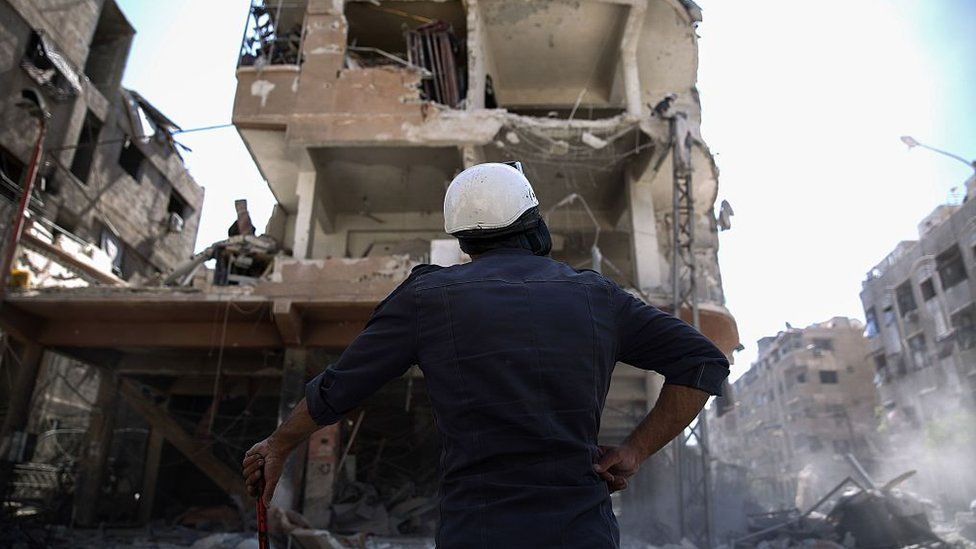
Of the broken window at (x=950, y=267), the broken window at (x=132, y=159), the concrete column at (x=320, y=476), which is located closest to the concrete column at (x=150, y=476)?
the concrete column at (x=320, y=476)

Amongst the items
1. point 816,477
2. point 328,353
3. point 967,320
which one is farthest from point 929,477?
point 328,353

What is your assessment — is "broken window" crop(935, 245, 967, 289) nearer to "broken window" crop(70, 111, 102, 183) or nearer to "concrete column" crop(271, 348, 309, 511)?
"concrete column" crop(271, 348, 309, 511)

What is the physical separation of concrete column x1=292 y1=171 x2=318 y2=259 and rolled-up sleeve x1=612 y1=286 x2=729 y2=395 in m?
9.63

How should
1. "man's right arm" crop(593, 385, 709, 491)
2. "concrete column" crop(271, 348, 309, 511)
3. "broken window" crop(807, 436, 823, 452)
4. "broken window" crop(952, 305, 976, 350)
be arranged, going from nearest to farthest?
"man's right arm" crop(593, 385, 709, 491) → "concrete column" crop(271, 348, 309, 511) → "broken window" crop(952, 305, 976, 350) → "broken window" crop(807, 436, 823, 452)

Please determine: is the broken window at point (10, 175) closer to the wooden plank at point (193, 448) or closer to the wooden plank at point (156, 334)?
the wooden plank at point (156, 334)

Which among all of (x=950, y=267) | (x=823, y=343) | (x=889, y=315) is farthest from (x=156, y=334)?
(x=823, y=343)

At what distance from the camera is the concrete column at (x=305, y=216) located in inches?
427

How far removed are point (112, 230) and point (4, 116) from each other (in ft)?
14.4

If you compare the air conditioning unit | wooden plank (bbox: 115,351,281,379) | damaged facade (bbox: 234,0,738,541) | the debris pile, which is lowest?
the debris pile

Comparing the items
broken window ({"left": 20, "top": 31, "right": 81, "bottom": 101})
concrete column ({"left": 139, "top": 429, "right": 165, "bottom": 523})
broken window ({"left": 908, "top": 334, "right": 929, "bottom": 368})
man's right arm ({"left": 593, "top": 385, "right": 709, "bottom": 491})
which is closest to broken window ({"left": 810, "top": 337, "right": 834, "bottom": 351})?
broken window ({"left": 908, "top": 334, "right": 929, "bottom": 368})

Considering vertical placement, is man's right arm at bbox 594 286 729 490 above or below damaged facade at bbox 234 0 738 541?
below

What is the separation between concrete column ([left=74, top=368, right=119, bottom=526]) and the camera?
1164 centimetres

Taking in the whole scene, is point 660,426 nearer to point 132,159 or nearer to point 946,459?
point 132,159

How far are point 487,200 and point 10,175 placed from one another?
1741 centimetres
